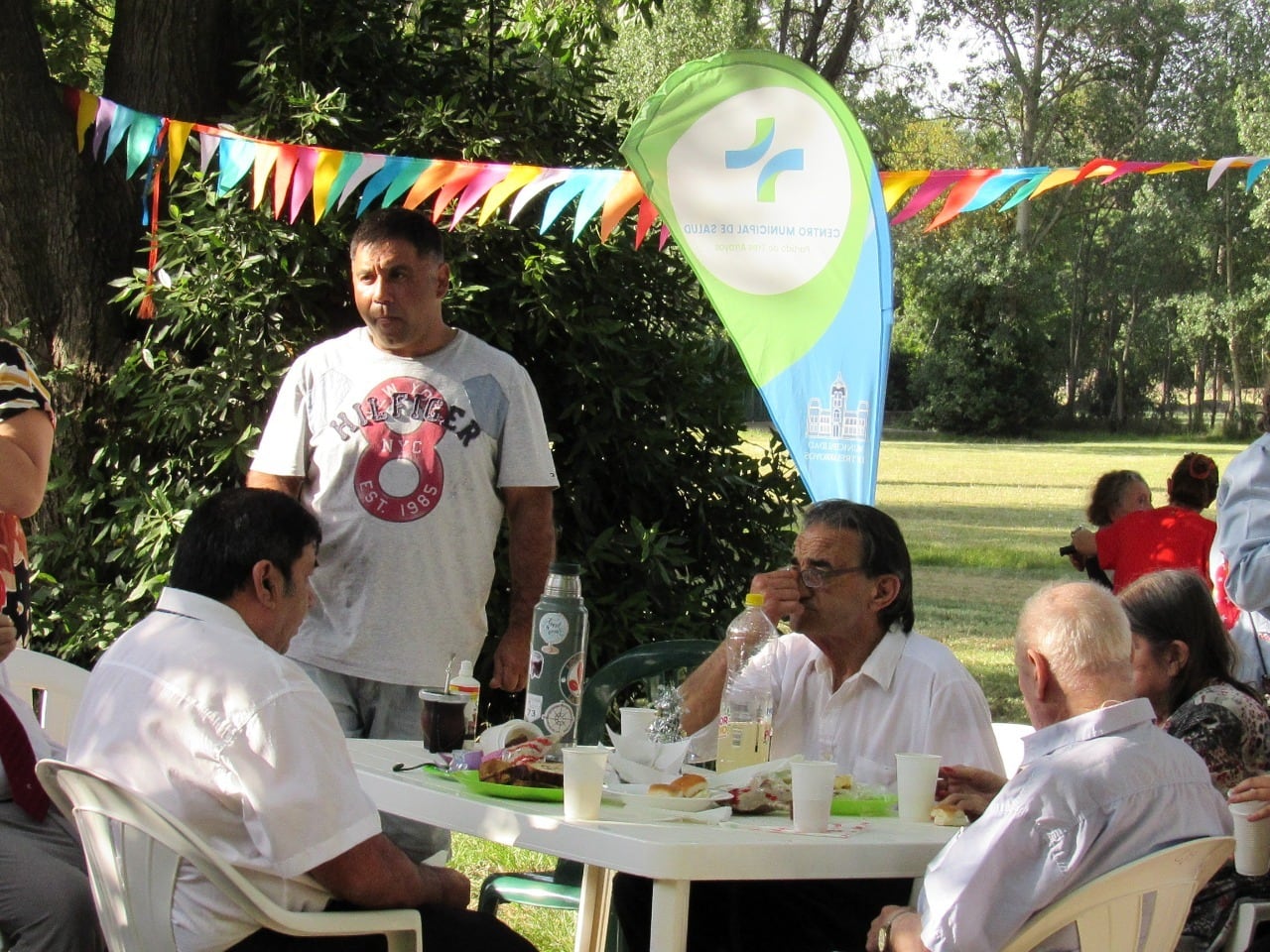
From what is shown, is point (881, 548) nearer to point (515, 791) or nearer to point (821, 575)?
point (821, 575)

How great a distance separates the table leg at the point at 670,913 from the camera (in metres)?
2.28

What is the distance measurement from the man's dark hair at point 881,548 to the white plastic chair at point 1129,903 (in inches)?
38.0

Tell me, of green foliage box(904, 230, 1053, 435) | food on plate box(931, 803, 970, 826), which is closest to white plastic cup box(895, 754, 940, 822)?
food on plate box(931, 803, 970, 826)

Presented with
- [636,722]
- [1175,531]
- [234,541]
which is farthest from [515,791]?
[1175,531]

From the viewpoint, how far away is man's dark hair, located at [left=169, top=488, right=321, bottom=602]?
8.11 ft

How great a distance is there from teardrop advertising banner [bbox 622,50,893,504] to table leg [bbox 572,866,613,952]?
53.6 inches

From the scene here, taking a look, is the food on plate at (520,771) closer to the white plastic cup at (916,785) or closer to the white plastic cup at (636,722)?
the white plastic cup at (636,722)

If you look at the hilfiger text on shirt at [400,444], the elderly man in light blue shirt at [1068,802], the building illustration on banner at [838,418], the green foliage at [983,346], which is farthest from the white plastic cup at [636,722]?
the green foliage at [983,346]

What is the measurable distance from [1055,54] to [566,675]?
39.2 metres

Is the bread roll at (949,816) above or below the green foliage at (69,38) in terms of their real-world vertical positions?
below

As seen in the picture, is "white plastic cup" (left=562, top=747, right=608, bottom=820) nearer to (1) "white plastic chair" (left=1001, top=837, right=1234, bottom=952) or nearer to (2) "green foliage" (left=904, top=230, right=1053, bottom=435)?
(1) "white plastic chair" (left=1001, top=837, right=1234, bottom=952)

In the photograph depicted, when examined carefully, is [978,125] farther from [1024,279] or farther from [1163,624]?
[1163,624]

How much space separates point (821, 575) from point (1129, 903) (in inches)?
42.4

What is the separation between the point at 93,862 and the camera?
240 cm
